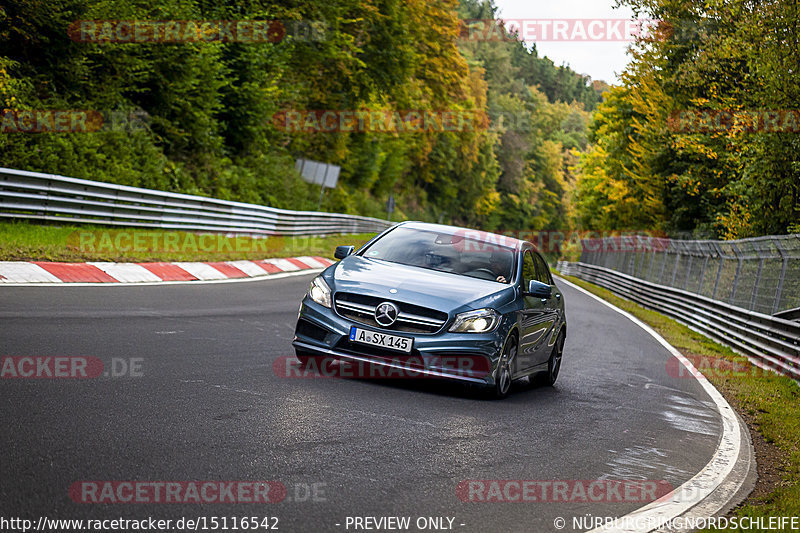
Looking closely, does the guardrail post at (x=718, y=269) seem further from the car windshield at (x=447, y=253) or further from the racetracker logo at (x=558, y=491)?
A: the racetracker logo at (x=558, y=491)

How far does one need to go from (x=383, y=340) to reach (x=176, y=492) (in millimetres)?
3767

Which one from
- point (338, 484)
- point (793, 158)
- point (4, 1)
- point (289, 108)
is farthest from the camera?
point (289, 108)

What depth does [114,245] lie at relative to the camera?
1814 cm

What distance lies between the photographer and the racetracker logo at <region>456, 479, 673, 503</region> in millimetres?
5391

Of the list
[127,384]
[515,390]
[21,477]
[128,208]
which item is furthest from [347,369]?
[128,208]

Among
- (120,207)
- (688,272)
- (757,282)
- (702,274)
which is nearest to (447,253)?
(757,282)

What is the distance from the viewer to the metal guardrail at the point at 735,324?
13.2 metres

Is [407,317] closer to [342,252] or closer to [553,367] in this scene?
[342,252]

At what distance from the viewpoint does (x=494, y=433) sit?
7.09 metres

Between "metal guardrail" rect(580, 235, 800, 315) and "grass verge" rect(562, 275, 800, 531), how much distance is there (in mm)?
1075

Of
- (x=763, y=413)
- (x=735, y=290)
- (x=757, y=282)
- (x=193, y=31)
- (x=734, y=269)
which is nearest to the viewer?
(x=763, y=413)

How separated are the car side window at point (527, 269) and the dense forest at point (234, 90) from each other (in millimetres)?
12323

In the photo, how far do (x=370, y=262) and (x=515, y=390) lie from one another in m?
2.03

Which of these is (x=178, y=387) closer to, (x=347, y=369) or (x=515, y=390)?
(x=347, y=369)
